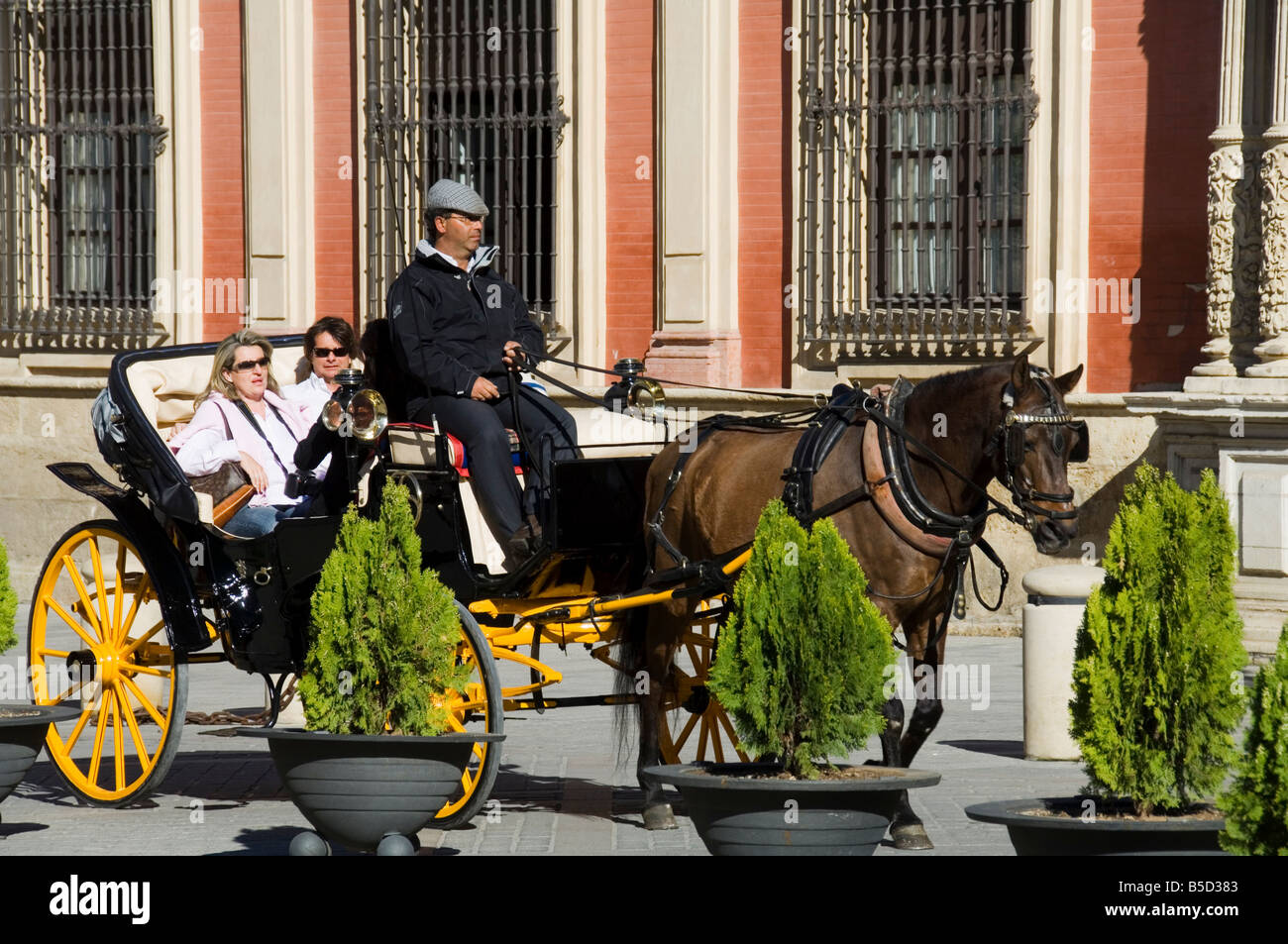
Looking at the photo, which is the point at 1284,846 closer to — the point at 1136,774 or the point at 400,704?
the point at 1136,774

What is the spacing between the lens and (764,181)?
14.5m

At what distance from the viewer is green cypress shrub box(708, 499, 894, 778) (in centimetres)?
544

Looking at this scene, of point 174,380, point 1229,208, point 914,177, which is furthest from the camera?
point 914,177

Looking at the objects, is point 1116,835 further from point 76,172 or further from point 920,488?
point 76,172

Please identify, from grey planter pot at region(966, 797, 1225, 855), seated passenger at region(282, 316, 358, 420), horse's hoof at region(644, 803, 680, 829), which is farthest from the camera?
seated passenger at region(282, 316, 358, 420)

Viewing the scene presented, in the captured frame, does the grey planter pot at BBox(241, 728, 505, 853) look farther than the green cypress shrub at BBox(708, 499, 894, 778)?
Yes

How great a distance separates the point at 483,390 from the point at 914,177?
708cm

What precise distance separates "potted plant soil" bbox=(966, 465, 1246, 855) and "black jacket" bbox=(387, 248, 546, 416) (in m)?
3.28

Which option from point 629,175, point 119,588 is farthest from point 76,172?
point 119,588

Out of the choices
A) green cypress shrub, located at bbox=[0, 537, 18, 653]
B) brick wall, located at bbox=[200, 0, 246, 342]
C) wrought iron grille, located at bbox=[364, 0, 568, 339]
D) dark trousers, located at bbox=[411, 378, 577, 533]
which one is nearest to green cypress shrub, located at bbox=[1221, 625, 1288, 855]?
dark trousers, located at bbox=[411, 378, 577, 533]

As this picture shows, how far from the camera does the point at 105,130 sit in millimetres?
16797

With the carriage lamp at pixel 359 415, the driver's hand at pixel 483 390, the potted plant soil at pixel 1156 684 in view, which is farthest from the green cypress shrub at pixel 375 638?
the potted plant soil at pixel 1156 684

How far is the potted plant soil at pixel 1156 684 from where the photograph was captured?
505 centimetres

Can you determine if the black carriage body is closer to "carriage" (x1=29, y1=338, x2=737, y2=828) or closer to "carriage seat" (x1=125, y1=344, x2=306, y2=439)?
"carriage" (x1=29, y1=338, x2=737, y2=828)
